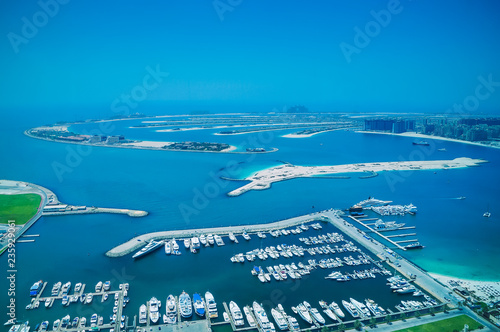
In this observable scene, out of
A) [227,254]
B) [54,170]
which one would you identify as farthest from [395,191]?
[54,170]

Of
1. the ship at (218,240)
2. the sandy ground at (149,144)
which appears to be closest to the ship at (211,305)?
the ship at (218,240)

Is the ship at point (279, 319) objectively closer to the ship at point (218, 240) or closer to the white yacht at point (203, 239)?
the ship at point (218, 240)

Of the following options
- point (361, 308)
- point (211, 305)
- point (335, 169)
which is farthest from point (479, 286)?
point (335, 169)

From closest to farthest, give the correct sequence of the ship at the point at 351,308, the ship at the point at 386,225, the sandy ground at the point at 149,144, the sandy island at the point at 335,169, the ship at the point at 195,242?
the ship at the point at 351,308 < the ship at the point at 195,242 < the ship at the point at 386,225 < the sandy island at the point at 335,169 < the sandy ground at the point at 149,144

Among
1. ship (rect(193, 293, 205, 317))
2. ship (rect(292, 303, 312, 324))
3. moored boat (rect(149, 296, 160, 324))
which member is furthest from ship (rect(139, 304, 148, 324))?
ship (rect(292, 303, 312, 324))

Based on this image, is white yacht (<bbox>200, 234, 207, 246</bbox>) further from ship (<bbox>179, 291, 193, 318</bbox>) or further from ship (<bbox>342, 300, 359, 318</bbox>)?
ship (<bbox>342, 300, 359, 318</bbox>)

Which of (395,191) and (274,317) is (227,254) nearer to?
(274,317)

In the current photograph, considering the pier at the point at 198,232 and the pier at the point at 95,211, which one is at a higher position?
the pier at the point at 95,211

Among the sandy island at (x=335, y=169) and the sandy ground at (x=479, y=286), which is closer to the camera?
the sandy ground at (x=479, y=286)
